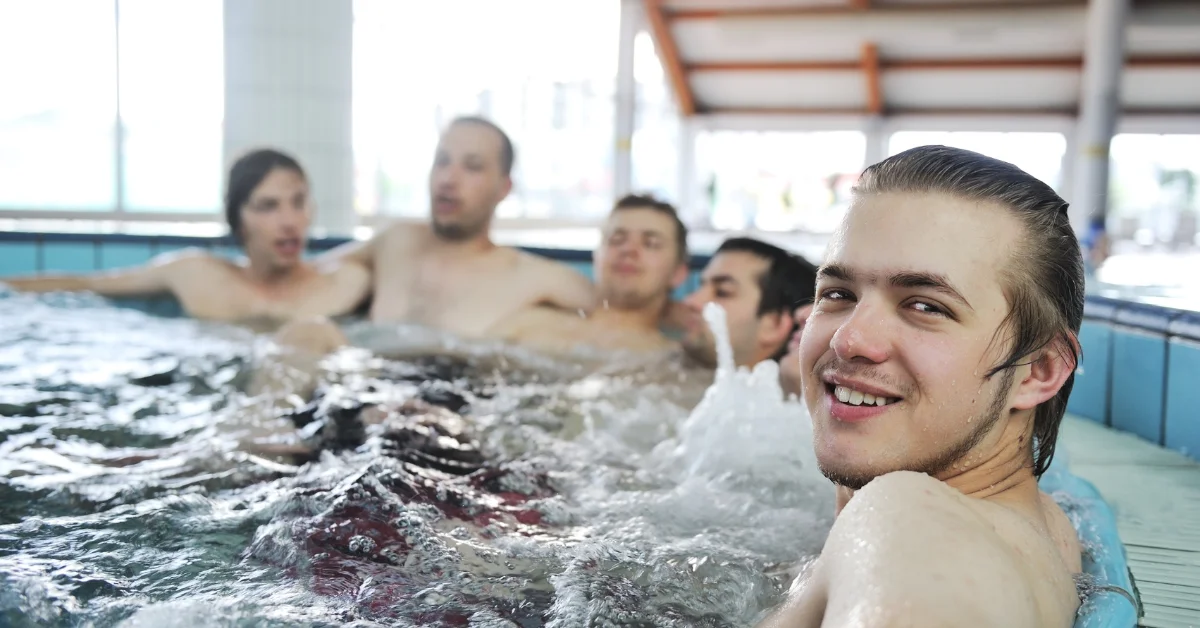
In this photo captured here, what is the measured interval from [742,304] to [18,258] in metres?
4.35

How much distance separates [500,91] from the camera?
1502 centimetres

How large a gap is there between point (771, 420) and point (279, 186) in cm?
263

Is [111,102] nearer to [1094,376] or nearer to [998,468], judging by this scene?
[1094,376]

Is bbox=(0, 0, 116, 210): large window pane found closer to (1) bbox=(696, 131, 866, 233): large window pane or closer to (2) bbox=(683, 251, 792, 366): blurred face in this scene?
(2) bbox=(683, 251, 792, 366): blurred face

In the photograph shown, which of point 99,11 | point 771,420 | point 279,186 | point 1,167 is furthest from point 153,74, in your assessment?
point 771,420

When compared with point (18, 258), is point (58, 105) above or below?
above

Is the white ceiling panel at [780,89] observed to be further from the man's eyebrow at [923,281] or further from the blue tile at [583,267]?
the man's eyebrow at [923,281]

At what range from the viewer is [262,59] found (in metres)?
7.38

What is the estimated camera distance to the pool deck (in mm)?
1321

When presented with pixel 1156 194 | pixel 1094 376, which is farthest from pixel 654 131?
pixel 1094 376

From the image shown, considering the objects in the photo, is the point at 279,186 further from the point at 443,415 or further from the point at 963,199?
the point at 963,199

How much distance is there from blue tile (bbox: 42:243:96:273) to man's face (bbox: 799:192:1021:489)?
17.3 feet

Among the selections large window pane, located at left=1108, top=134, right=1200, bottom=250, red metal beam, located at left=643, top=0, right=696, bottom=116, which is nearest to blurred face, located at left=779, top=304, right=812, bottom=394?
red metal beam, located at left=643, top=0, right=696, bottom=116

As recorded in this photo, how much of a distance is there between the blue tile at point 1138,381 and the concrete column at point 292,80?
5.90 meters
